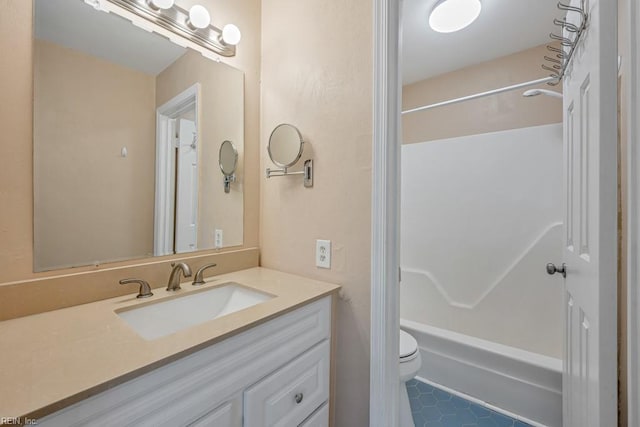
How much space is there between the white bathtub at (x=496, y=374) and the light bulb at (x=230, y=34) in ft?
6.73

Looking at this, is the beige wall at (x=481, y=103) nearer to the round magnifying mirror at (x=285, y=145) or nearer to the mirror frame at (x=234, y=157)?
the round magnifying mirror at (x=285, y=145)

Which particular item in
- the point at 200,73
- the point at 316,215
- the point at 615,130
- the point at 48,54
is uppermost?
the point at 200,73

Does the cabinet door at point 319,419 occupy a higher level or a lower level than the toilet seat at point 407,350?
lower

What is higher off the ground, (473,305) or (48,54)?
(48,54)

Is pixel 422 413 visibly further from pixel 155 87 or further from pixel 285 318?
pixel 155 87

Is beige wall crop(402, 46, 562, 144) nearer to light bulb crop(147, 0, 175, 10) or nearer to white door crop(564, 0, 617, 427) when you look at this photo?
white door crop(564, 0, 617, 427)

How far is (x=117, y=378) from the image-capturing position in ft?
1.73

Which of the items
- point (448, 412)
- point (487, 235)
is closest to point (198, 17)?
point (487, 235)

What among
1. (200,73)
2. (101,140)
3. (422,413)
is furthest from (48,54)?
(422,413)

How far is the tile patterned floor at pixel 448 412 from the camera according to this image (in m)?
1.52

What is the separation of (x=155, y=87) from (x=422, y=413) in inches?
84.0

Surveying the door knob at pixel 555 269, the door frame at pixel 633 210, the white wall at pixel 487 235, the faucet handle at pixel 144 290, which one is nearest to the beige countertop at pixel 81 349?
the faucet handle at pixel 144 290

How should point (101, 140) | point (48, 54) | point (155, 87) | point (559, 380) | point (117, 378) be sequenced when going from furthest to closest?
point (559, 380) → point (155, 87) → point (101, 140) → point (48, 54) → point (117, 378)

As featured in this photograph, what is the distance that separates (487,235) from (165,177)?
7.25 feet
